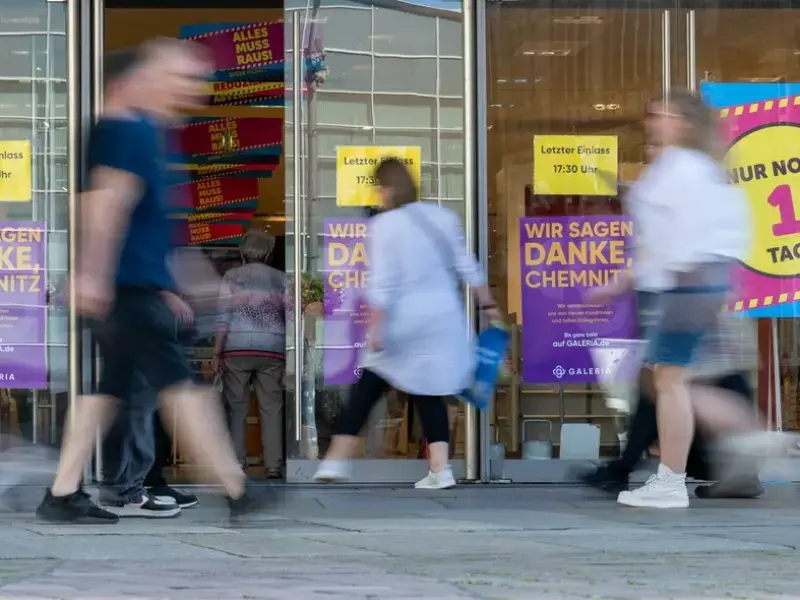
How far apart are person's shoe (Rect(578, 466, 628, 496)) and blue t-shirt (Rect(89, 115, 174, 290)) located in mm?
2859

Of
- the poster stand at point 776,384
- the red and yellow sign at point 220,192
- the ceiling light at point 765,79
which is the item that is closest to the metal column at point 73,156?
the red and yellow sign at point 220,192

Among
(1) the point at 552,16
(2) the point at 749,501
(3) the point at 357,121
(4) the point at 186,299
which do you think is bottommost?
(2) the point at 749,501

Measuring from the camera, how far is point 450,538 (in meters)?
6.03

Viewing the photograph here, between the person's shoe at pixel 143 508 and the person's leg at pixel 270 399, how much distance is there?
8.83 feet

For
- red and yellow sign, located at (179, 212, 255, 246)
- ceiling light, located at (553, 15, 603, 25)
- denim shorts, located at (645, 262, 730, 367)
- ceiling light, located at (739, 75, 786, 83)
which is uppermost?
ceiling light, located at (553, 15, 603, 25)

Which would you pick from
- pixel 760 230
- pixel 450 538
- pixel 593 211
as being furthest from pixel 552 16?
pixel 450 538

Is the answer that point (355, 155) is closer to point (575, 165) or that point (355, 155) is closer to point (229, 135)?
point (575, 165)

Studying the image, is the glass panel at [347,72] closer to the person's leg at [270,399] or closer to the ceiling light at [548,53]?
the ceiling light at [548,53]

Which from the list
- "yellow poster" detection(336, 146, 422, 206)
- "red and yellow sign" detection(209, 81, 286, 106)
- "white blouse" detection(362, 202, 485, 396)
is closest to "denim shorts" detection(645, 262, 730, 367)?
"white blouse" detection(362, 202, 485, 396)

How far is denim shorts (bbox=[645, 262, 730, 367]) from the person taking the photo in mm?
6695

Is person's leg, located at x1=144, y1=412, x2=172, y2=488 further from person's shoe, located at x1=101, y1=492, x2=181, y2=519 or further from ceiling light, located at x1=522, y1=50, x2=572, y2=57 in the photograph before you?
ceiling light, located at x1=522, y1=50, x2=572, y2=57

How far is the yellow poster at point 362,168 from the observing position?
8.81 meters

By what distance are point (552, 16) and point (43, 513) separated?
4.53 metres

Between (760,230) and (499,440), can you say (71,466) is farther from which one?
(760,230)
